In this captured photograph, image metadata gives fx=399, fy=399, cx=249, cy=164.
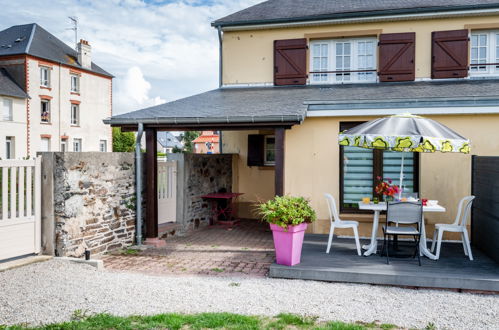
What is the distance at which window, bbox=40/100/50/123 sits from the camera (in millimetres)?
31953

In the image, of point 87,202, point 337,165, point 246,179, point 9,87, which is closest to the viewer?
point 87,202

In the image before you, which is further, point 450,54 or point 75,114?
point 75,114

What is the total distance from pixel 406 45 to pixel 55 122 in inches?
1180

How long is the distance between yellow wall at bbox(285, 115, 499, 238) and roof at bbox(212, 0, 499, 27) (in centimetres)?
377

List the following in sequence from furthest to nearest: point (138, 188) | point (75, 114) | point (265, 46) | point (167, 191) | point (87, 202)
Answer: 1. point (75, 114)
2. point (265, 46)
3. point (167, 191)
4. point (138, 188)
5. point (87, 202)

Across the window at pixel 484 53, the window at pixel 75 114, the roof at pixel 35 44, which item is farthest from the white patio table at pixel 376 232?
the window at pixel 75 114

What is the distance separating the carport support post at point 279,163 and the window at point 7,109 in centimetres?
2846

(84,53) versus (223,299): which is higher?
(84,53)

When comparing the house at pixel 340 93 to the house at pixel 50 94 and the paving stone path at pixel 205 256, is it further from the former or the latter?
the house at pixel 50 94

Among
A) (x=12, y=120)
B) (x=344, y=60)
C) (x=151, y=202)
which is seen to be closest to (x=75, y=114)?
(x=12, y=120)

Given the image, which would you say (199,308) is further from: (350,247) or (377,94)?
(377,94)

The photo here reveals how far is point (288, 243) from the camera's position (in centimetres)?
584

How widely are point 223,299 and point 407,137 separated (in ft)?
11.1

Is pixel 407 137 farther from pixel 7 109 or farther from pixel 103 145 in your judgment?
pixel 103 145
